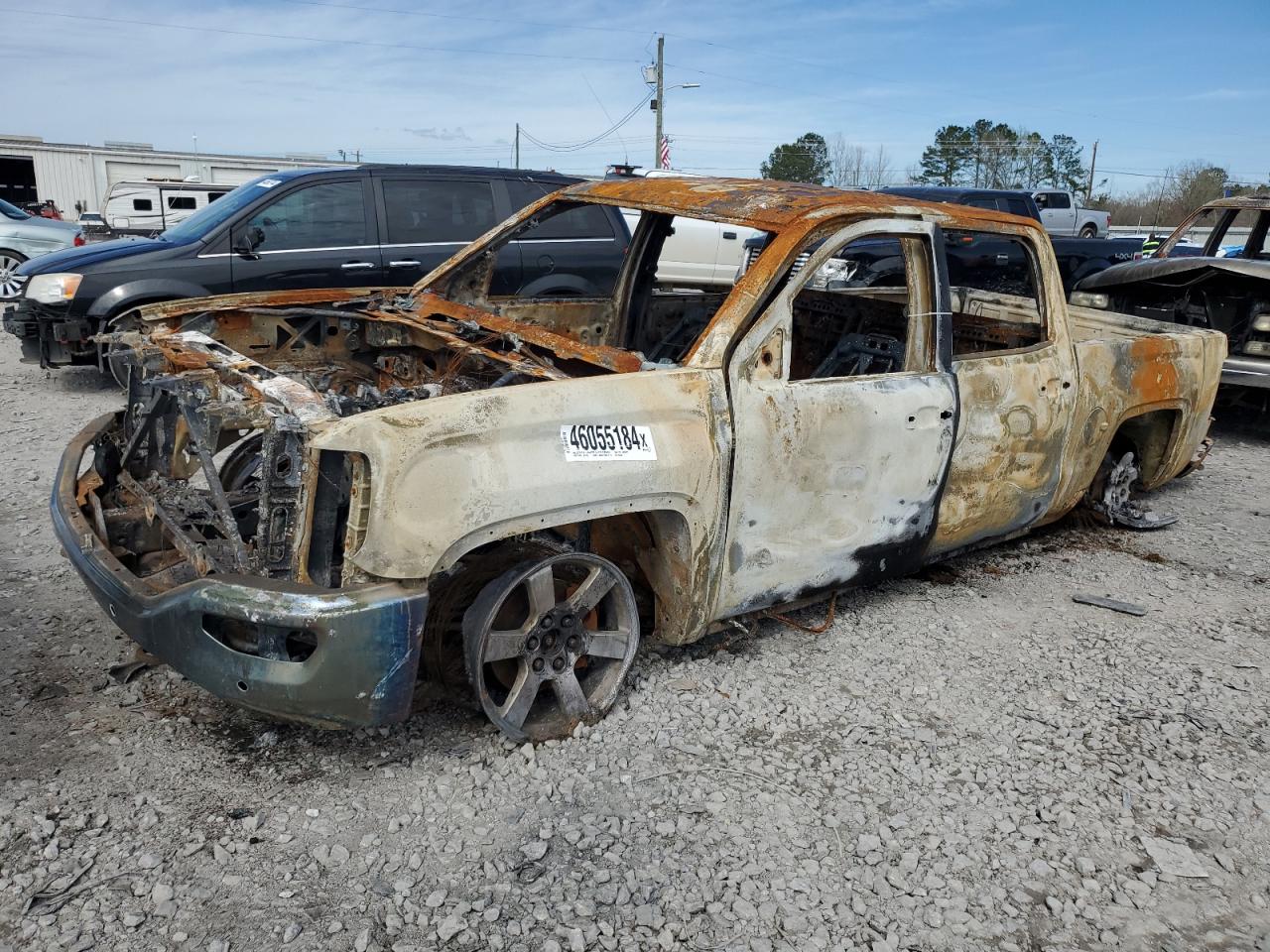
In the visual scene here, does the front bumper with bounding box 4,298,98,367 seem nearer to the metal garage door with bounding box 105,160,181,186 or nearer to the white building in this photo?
the white building

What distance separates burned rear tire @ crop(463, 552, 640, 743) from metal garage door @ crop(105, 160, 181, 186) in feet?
119

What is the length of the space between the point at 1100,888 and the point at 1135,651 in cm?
160

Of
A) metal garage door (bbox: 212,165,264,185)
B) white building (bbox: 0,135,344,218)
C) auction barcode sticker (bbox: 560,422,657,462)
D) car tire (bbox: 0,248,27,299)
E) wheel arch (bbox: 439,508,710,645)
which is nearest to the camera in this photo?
auction barcode sticker (bbox: 560,422,657,462)

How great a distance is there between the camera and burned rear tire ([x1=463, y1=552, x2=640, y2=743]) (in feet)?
9.62

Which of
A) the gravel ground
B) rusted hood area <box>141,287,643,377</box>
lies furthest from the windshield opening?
the gravel ground

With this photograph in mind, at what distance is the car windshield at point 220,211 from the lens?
735cm

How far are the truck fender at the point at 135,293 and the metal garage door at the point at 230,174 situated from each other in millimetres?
30534

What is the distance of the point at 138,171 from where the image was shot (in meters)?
35.1

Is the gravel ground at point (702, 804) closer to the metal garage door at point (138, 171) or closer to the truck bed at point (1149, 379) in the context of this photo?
the truck bed at point (1149, 379)

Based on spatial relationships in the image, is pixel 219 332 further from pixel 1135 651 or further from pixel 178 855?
→ pixel 1135 651

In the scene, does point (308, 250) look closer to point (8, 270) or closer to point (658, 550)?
point (658, 550)

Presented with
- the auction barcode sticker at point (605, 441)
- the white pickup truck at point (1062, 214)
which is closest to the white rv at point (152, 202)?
the white pickup truck at point (1062, 214)

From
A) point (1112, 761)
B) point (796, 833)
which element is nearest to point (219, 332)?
point (796, 833)

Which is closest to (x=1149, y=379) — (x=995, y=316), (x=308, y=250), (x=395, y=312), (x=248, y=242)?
(x=995, y=316)
